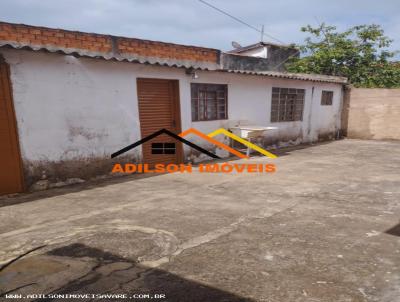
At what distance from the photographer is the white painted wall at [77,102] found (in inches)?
219

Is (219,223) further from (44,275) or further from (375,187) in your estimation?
(375,187)

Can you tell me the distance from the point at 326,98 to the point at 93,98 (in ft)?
36.5

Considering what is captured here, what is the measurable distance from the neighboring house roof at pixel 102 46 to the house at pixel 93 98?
0.02m

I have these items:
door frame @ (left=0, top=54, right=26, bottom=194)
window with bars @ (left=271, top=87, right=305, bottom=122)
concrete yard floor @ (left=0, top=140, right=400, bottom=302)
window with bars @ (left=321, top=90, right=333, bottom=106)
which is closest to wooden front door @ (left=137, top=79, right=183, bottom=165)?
concrete yard floor @ (left=0, top=140, right=400, bottom=302)

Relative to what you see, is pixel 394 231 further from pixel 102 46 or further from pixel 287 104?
pixel 287 104

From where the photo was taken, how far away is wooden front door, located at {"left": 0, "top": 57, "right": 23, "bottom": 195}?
5.29 meters

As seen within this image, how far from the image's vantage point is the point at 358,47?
53.4 feet

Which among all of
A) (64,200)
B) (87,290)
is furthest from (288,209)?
(64,200)

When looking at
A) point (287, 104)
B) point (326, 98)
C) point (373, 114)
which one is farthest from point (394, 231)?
point (373, 114)

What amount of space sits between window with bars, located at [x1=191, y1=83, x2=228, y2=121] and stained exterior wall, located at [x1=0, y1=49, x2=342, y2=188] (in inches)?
10.2

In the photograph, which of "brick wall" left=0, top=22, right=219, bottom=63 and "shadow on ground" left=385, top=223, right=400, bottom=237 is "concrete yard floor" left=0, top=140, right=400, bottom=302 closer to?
"shadow on ground" left=385, top=223, right=400, bottom=237

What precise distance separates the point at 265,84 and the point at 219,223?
7785mm

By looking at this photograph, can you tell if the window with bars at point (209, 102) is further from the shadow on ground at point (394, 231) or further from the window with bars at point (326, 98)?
the window with bars at point (326, 98)

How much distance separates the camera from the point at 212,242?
3.36 meters
